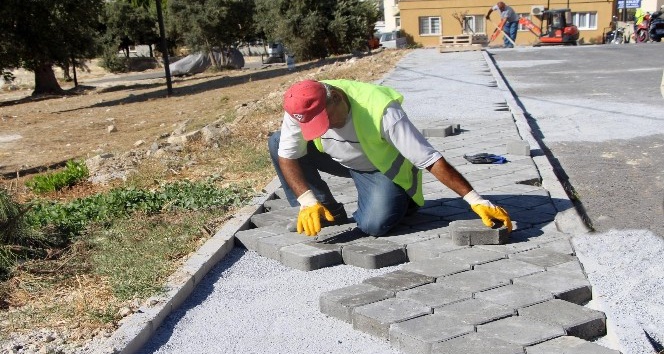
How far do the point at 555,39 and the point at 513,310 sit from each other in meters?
27.6

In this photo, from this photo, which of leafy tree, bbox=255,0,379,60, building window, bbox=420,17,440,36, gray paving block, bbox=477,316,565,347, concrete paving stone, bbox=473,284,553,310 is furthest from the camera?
building window, bbox=420,17,440,36

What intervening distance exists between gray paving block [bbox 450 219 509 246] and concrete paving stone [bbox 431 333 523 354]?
3.99ft

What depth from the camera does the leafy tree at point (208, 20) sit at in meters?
34.5

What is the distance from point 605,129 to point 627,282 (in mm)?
5236

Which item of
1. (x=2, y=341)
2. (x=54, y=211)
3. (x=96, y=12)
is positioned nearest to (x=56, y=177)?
(x=54, y=211)

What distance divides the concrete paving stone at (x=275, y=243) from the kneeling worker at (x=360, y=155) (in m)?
0.08

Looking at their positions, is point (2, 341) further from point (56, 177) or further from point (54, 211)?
point (56, 177)

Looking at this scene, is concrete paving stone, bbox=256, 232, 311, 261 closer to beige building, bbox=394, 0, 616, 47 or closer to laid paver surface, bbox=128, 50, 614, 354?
laid paver surface, bbox=128, 50, 614, 354

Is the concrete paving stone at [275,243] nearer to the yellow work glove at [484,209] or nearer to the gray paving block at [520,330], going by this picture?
the yellow work glove at [484,209]

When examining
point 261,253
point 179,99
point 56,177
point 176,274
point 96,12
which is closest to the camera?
point 176,274

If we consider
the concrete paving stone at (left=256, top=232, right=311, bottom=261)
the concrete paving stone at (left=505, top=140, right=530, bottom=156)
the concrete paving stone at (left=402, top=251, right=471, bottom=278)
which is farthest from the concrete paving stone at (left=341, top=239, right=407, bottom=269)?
the concrete paving stone at (left=505, top=140, right=530, bottom=156)

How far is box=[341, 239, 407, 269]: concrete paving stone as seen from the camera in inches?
165

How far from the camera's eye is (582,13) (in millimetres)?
43844

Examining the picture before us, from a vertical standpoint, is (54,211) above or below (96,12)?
below
